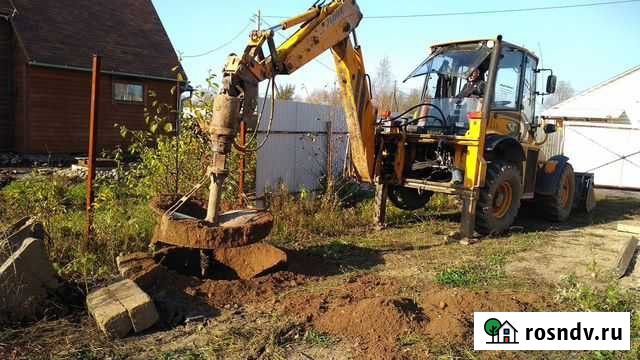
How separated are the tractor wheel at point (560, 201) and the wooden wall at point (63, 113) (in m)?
14.1

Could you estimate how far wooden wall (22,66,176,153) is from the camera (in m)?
16.3

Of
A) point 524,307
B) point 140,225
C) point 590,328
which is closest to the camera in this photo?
point 590,328

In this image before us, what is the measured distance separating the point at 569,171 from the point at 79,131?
49.7 feet

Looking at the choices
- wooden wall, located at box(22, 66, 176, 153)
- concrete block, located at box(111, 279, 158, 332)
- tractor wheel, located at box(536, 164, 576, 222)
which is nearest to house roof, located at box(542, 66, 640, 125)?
tractor wheel, located at box(536, 164, 576, 222)

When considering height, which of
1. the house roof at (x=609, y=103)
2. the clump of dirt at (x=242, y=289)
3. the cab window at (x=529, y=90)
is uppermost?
the house roof at (x=609, y=103)

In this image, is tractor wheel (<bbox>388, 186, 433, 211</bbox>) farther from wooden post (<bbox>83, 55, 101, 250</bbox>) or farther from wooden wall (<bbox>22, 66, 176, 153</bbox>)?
wooden wall (<bbox>22, 66, 176, 153</bbox>)

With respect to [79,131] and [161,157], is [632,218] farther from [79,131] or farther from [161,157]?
[79,131]

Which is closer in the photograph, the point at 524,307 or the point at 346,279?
the point at 524,307

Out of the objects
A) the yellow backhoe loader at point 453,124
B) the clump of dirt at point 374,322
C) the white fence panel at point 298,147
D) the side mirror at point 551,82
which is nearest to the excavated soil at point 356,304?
the clump of dirt at point 374,322

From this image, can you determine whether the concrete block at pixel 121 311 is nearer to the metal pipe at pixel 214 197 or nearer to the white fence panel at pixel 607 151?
the metal pipe at pixel 214 197

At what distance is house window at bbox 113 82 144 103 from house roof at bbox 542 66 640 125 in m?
15.5

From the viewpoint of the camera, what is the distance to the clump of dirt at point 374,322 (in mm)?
3855

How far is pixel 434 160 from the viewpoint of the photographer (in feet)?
26.7

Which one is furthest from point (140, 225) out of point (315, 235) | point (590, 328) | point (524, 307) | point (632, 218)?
point (632, 218)
